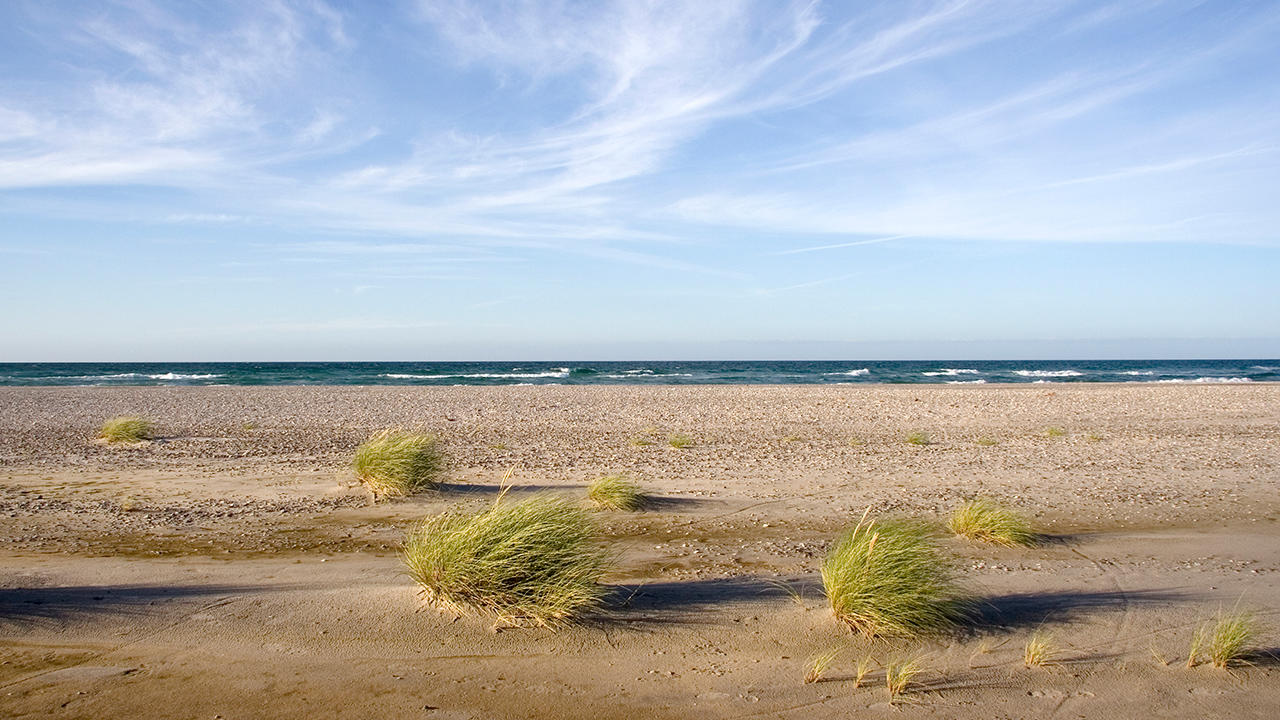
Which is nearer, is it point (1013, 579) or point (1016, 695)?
point (1016, 695)

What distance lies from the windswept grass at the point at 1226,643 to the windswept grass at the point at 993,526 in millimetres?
2780

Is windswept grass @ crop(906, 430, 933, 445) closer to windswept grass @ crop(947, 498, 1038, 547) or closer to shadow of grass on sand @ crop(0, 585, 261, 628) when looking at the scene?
windswept grass @ crop(947, 498, 1038, 547)

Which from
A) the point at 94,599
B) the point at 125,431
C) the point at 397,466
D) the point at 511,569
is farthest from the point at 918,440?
the point at 125,431

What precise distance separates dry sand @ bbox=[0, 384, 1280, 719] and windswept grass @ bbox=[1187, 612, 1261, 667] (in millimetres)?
101

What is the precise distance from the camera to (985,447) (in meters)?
16.9

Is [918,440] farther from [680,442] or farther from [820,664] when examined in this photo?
[820,664]

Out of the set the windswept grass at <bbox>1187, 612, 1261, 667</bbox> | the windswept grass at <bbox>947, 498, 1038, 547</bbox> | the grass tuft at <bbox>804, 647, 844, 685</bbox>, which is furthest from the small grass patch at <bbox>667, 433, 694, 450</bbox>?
the windswept grass at <bbox>1187, 612, 1261, 667</bbox>

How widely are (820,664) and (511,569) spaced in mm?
2138

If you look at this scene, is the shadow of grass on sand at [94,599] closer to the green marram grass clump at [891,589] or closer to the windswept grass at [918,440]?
the green marram grass clump at [891,589]

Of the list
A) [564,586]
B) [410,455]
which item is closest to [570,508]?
[564,586]

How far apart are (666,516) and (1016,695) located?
17.4 feet

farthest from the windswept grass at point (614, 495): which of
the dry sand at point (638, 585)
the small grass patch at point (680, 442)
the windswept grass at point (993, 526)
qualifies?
the small grass patch at point (680, 442)

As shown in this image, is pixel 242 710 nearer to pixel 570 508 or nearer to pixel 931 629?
pixel 570 508

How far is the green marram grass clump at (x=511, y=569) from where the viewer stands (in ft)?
18.5
